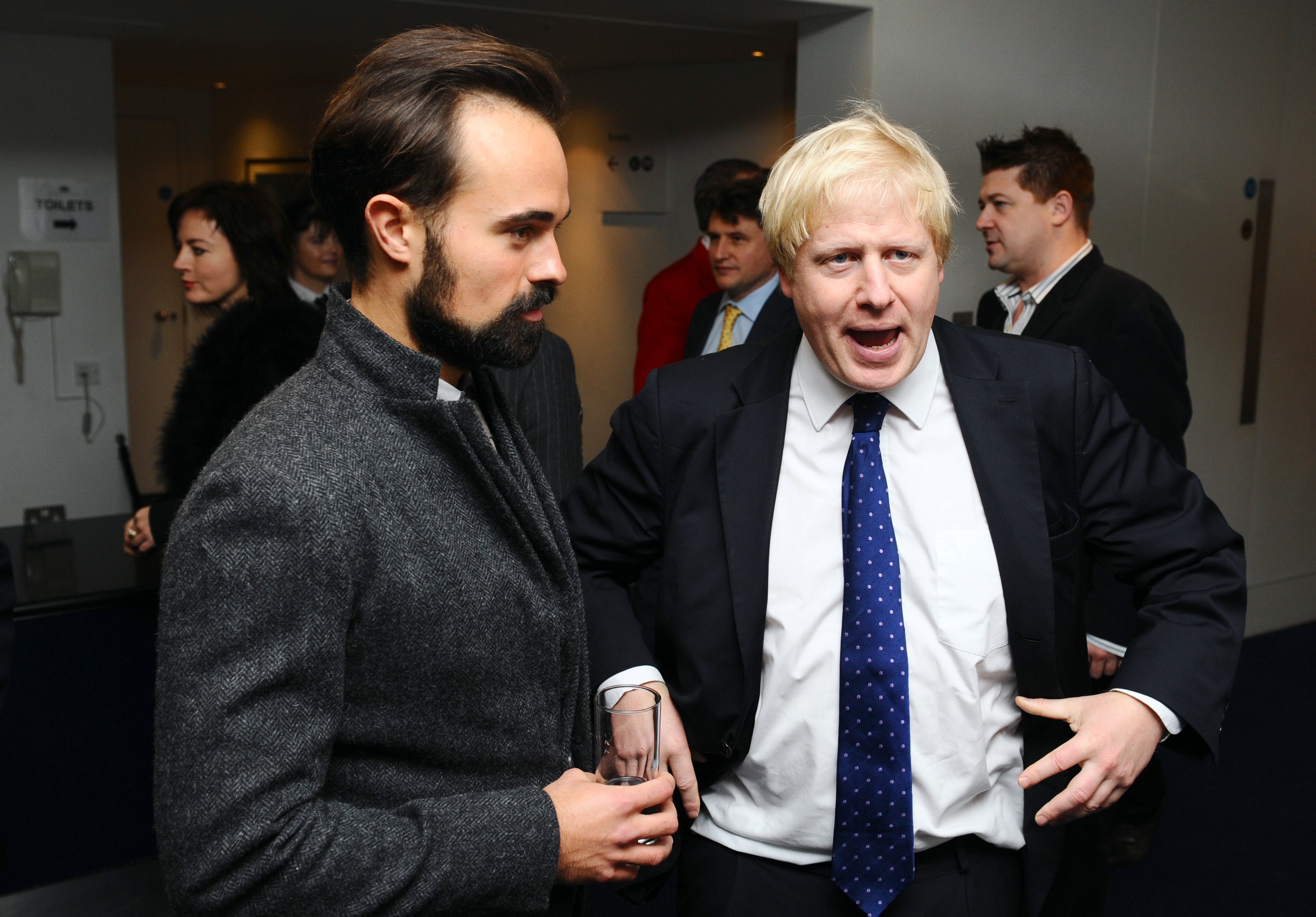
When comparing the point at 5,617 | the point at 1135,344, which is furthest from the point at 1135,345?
the point at 5,617

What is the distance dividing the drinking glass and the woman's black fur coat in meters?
1.42

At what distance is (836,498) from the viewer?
55.7 inches

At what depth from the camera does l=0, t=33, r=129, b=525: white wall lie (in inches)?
181

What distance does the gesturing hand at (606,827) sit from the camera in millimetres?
1038

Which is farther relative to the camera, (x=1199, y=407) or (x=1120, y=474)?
(x=1199, y=407)

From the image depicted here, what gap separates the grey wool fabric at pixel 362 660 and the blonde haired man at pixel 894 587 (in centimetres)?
31

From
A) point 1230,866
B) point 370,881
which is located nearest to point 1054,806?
point 370,881

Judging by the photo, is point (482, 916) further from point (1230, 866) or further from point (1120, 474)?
point (1230, 866)

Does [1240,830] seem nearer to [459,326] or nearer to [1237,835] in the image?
[1237,835]

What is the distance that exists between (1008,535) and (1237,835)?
2.57m

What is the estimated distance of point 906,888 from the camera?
1.36 m

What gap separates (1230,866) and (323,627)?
3104 mm

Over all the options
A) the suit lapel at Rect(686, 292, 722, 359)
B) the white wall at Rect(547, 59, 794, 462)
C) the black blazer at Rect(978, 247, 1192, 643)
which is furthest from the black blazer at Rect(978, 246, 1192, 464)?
the white wall at Rect(547, 59, 794, 462)

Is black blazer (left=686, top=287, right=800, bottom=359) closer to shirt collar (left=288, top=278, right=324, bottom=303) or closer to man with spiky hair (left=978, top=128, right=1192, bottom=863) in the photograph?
man with spiky hair (left=978, top=128, right=1192, bottom=863)
